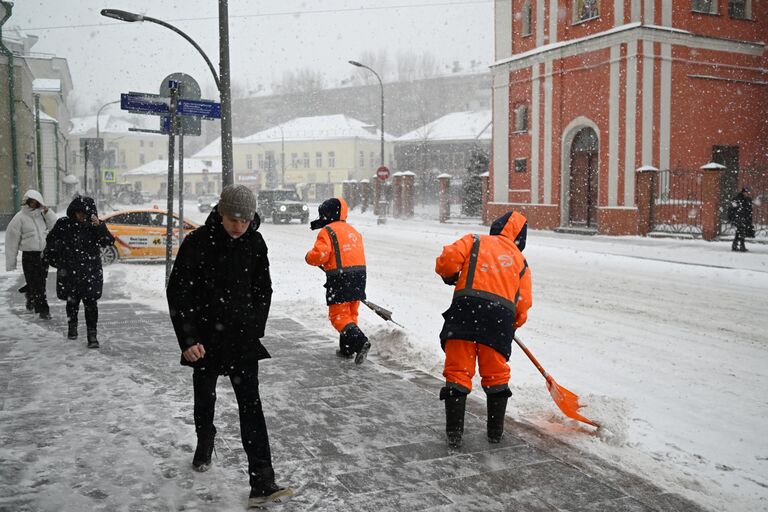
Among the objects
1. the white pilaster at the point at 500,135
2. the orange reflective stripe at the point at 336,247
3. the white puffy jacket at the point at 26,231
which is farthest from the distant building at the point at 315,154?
the orange reflective stripe at the point at 336,247

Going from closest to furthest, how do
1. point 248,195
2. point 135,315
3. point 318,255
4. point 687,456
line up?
point 248,195 < point 687,456 < point 318,255 < point 135,315

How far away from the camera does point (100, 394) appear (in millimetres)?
5812

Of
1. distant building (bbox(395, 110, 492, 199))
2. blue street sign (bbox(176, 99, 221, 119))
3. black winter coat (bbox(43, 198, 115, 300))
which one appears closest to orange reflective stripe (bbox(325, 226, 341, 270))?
black winter coat (bbox(43, 198, 115, 300))

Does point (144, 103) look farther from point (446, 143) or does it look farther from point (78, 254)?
point (446, 143)

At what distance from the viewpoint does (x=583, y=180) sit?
1051 inches

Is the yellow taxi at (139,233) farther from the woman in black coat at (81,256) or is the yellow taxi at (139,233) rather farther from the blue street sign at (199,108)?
the woman in black coat at (81,256)

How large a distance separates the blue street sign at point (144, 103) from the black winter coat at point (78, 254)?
3.73 m

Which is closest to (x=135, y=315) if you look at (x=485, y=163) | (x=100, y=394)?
(x=100, y=394)

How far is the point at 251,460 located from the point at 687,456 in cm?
288

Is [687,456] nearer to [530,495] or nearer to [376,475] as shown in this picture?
[530,495]

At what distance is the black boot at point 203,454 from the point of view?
421 centimetres

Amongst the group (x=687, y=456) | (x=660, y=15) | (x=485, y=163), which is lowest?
(x=687, y=456)

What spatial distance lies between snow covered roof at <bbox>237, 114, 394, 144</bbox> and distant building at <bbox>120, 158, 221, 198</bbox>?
6.53 m

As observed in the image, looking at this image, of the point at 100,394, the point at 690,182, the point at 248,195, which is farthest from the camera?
the point at 690,182
